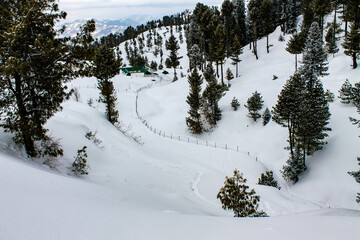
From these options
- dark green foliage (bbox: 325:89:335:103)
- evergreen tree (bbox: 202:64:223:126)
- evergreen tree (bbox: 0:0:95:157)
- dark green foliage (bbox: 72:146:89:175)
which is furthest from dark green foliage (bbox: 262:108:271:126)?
evergreen tree (bbox: 0:0:95:157)

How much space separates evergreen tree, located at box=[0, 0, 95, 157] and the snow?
1.68m

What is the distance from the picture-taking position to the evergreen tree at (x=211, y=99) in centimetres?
3944

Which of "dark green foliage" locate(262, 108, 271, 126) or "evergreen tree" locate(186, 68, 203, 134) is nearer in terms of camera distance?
"dark green foliage" locate(262, 108, 271, 126)

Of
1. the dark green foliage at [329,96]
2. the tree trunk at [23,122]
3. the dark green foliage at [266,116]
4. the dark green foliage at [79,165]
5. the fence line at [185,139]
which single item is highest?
the tree trunk at [23,122]

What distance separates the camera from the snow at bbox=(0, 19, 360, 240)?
484cm

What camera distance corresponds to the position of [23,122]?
9.71 metres

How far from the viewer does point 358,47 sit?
117 feet

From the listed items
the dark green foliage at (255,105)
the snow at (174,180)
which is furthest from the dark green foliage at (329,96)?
the dark green foliage at (255,105)

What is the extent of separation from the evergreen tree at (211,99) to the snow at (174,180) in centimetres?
201

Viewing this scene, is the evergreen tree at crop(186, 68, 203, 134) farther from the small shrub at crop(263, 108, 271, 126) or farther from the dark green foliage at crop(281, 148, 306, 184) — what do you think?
the dark green foliage at crop(281, 148, 306, 184)

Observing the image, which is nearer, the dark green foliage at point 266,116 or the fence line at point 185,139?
the fence line at point 185,139

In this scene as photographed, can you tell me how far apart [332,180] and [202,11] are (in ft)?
158

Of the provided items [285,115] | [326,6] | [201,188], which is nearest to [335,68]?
[326,6]

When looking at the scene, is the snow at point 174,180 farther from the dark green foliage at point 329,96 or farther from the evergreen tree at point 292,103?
the evergreen tree at point 292,103
